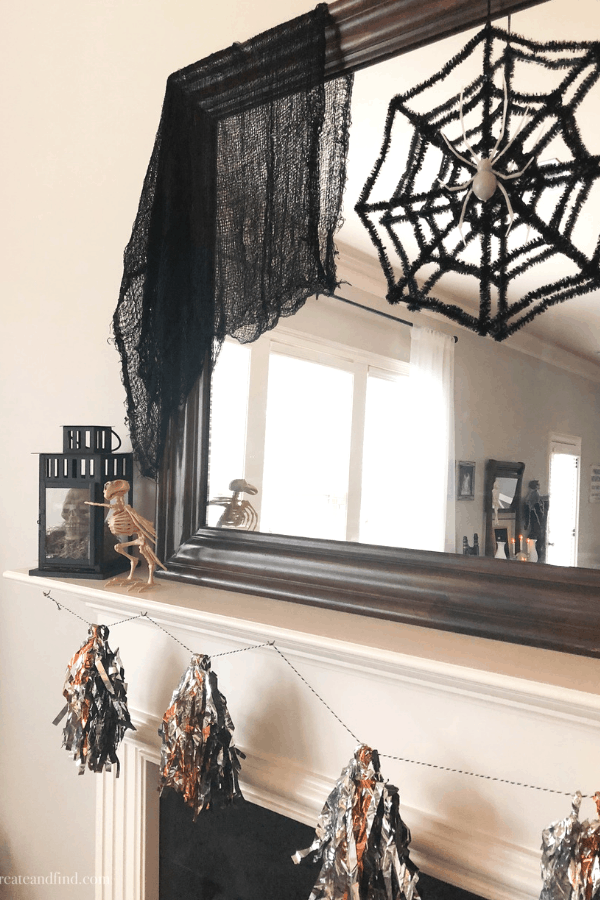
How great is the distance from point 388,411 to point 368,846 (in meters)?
0.54

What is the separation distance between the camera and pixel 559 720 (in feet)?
2.47

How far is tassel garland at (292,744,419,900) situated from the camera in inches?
31.0

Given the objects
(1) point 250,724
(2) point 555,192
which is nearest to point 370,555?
(1) point 250,724

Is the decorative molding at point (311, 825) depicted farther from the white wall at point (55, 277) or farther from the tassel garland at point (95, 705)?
the white wall at point (55, 277)

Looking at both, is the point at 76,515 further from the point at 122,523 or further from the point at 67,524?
the point at 122,523

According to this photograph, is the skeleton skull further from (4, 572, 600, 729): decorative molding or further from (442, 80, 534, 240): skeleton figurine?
(442, 80, 534, 240): skeleton figurine

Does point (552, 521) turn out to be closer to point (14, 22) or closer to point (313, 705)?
point (313, 705)

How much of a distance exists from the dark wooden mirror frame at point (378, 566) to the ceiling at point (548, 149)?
23mm

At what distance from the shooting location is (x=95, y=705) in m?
1.08

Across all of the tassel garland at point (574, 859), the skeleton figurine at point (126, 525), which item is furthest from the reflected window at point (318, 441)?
the tassel garland at point (574, 859)

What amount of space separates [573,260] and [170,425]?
68 centimetres

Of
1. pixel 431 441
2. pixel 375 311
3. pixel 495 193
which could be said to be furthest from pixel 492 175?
pixel 431 441

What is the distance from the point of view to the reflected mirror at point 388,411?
0.76 metres

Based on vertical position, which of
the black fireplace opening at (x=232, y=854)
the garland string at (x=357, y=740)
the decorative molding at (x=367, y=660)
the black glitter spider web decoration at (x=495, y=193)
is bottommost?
the black fireplace opening at (x=232, y=854)
